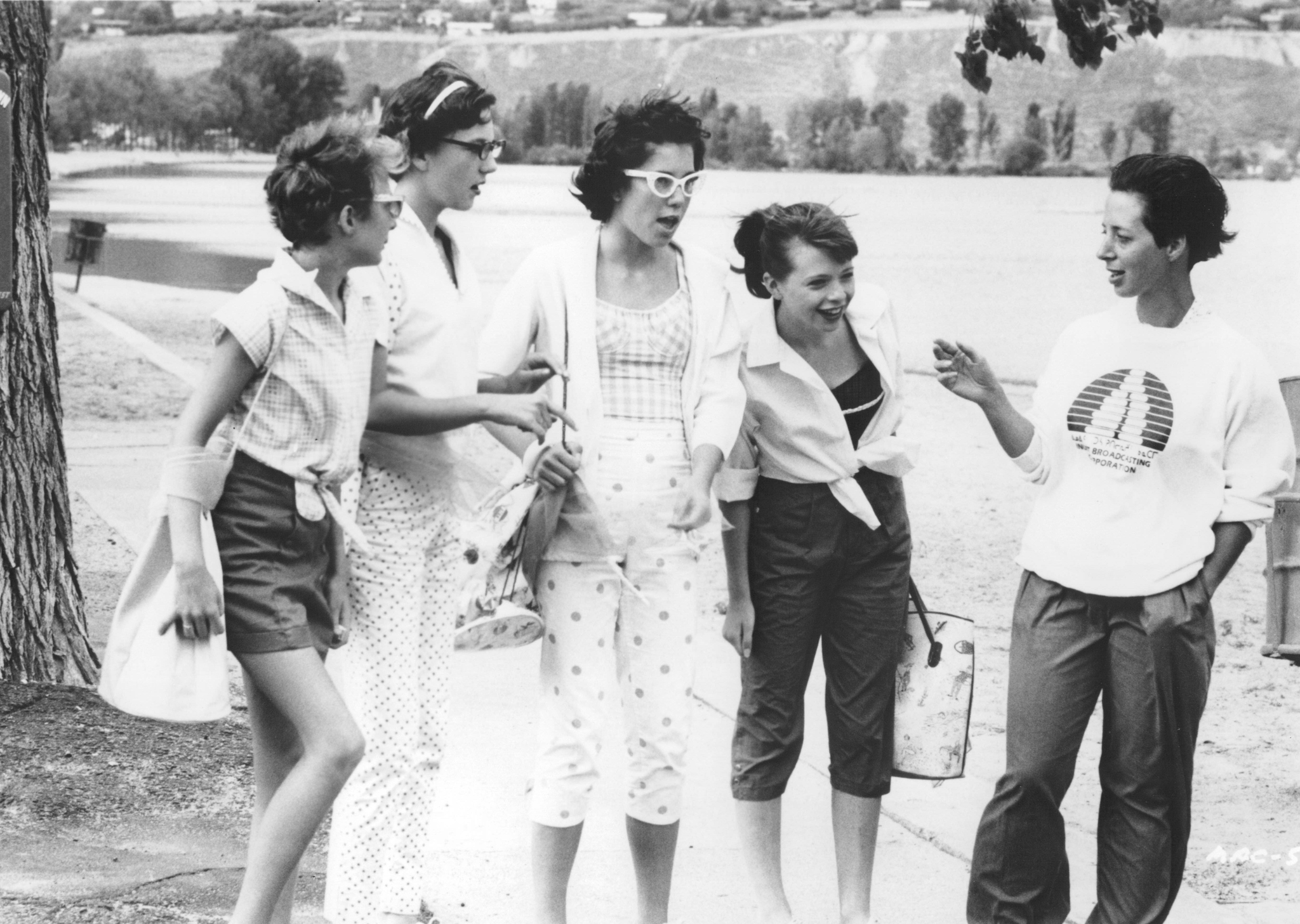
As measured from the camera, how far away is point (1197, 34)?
52.2 feet

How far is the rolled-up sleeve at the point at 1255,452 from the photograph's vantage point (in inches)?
129

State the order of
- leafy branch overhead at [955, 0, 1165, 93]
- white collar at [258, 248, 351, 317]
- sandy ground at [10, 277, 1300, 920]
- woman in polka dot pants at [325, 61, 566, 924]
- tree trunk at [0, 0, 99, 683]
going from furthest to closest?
tree trunk at [0, 0, 99, 683]
leafy branch overhead at [955, 0, 1165, 93]
sandy ground at [10, 277, 1300, 920]
woman in polka dot pants at [325, 61, 566, 924]
white collar at [258, 248, 351, 317]

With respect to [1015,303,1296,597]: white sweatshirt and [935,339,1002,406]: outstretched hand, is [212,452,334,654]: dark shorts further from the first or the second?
[1015,303,1296,597]: white sweatshirt

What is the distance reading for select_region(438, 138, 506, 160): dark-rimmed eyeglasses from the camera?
128 inches

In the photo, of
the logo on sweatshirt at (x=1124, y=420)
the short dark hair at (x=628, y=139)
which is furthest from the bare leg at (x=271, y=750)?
the logo on sweatshirt at (x=1124, y=420)

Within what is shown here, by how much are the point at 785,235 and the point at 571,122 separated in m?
12.4

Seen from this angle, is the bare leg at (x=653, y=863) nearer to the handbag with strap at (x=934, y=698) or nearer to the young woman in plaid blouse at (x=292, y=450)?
the handbag with strap at (x=934, y=698)

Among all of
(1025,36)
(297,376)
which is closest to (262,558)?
(297,376)

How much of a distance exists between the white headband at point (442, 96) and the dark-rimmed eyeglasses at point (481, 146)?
60 mm

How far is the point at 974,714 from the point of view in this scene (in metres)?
5.78

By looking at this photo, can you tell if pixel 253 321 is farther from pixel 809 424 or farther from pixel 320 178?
pixel 809 424

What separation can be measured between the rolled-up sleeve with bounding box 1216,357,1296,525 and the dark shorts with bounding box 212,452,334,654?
5.76ft

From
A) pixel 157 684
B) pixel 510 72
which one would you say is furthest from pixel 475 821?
pixel 510 72

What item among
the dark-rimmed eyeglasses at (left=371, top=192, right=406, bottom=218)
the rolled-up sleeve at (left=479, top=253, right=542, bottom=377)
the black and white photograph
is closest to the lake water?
the black and white photograph
